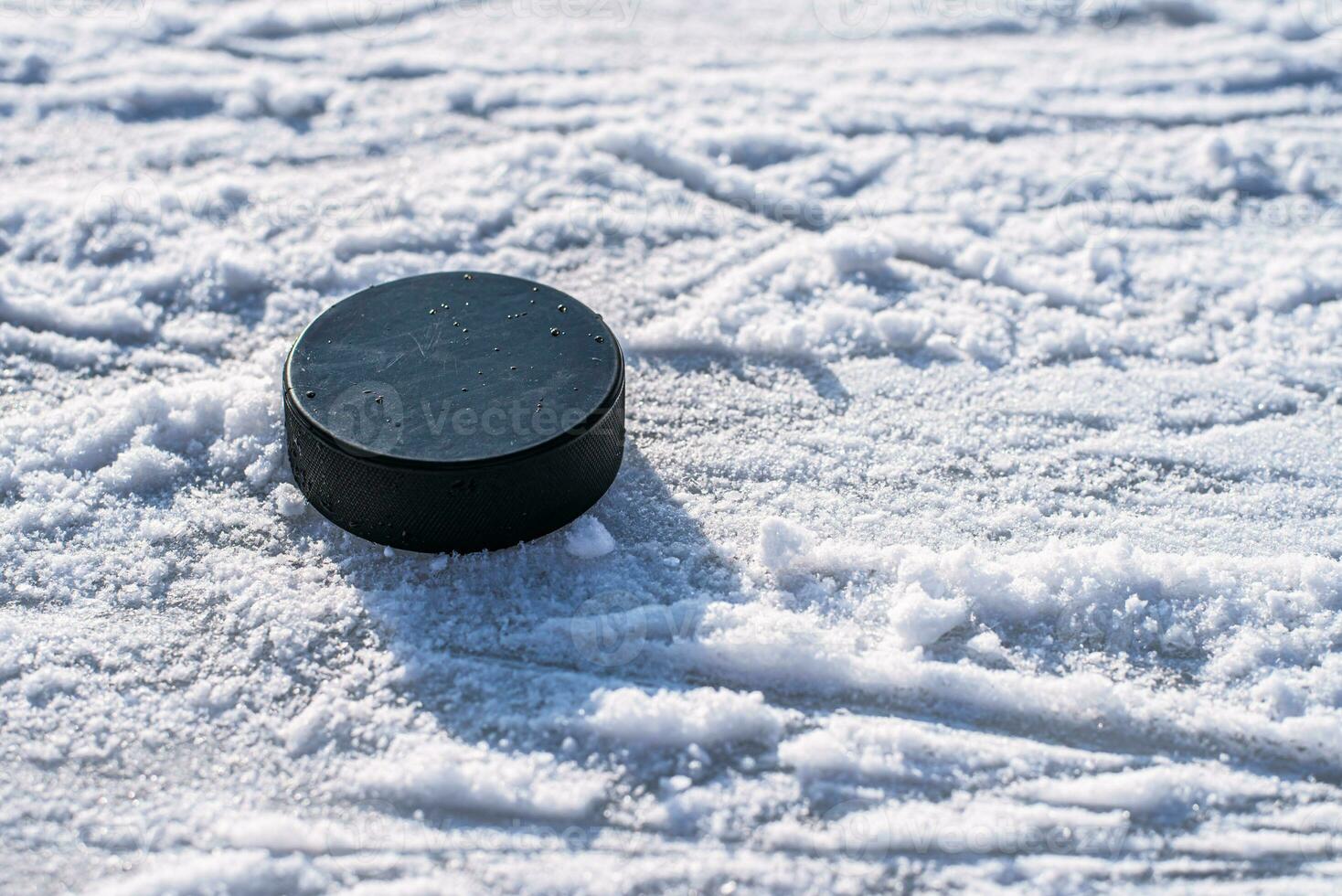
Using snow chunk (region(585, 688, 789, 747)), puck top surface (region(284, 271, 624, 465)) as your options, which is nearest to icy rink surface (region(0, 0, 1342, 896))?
snow chunk (region(585, 688, 789, 747))

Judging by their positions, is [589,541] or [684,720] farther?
[589,541]

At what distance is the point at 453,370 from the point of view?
1.83m

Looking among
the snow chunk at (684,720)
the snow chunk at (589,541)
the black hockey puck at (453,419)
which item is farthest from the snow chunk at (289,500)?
the snow chunk at (684,720)

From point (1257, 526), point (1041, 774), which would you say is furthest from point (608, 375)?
point (1257, 526)

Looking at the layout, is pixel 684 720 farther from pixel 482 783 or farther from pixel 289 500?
pixel 289 500

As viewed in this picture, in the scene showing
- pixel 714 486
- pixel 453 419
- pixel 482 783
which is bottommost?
pixel 482 783

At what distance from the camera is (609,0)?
3701mm

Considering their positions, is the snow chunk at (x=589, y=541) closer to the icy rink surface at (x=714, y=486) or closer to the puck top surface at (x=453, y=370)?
the icy rink surface at (x=714, y=486)

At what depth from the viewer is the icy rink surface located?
147cm

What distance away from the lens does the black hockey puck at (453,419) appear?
1.69 metres

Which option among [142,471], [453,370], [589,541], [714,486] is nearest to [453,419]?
[453,370]

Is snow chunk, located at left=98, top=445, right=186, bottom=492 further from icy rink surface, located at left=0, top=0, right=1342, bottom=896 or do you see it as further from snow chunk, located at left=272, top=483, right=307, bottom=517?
snow chunk, located at left=272, top=483, right=307, bottom=517

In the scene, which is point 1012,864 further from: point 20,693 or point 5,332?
point 5,332

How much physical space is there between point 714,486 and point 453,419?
1.51 feet
